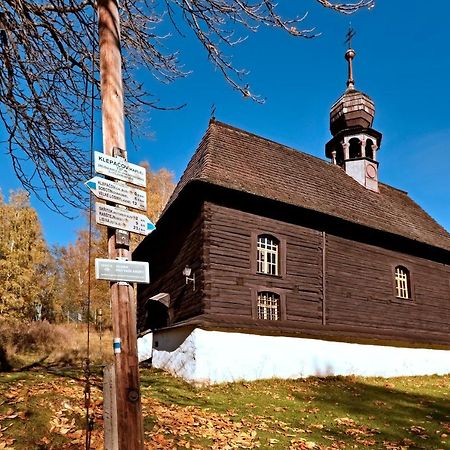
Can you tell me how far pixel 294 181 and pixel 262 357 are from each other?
732cm

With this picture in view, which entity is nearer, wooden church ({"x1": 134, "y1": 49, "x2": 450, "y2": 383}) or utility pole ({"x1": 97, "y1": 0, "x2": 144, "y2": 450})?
utility pole ({"x1": 97, "y1": 0, "x2": 144, "y2": 450})

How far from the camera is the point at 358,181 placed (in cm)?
2189

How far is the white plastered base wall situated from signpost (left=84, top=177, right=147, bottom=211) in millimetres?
8682

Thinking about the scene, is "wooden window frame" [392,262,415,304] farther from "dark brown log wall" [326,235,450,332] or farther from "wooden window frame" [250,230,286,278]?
"wooden window frame" [250,230,286,278]

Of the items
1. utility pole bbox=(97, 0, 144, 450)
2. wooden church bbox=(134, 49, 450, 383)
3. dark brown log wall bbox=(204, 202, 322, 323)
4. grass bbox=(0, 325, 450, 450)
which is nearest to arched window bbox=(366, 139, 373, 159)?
wooden church bbox=(134, 49, 450, 383)

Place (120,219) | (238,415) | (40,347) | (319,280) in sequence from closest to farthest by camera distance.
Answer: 1. (120,219)
2. (238,415)
3. (319,280)
4. (40,347)

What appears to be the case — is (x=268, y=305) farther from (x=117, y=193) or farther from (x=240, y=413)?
(x=117, y=193)

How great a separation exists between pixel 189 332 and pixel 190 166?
24.0 ft

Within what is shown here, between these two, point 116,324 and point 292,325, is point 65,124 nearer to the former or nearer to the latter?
point 116,324

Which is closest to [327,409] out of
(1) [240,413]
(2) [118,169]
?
(1) [240,413]

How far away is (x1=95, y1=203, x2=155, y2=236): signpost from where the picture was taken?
377cm

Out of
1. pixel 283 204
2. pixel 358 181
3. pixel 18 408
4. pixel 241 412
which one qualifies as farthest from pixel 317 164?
pixel 18 408

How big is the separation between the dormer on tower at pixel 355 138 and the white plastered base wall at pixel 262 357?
934 centimetres

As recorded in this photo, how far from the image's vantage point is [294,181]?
16906 millimetres
